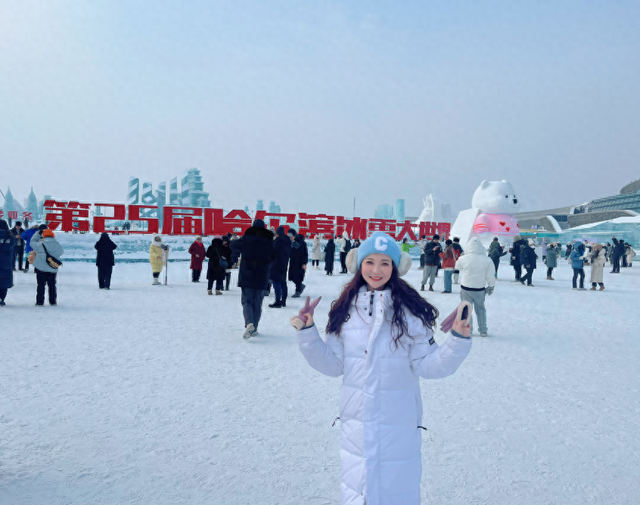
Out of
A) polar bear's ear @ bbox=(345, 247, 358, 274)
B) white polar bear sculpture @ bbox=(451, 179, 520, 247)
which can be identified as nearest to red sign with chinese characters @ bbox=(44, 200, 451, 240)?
white polar bear sculpture @ bbox=(451, 179, 520, 247)

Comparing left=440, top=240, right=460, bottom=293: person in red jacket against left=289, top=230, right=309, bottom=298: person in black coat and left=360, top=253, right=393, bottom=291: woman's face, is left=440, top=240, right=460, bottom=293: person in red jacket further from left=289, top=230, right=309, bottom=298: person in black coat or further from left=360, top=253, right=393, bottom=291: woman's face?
left=360, top=253, right=393, bottom=291: woman's face

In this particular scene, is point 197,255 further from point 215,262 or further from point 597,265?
point 597,265

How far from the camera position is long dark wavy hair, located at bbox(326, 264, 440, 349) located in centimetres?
187

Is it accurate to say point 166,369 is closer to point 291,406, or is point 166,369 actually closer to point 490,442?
point 291,406

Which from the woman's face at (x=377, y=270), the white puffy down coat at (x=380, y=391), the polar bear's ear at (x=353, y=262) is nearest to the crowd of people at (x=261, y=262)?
the polar bear's ear at (x=353, y=262)

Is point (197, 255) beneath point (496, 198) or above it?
beneath

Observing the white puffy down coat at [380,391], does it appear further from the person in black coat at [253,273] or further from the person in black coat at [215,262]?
the person in black coat at [215,262]

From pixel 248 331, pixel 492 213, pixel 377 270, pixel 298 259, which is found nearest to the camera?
pixel 377 270

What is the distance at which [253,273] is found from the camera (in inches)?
245

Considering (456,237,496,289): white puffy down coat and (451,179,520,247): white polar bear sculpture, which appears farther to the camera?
(451,179,520,247): white polar bear sculpture

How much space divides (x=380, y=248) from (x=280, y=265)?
6.86 meters

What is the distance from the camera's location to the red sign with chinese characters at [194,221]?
2361cm

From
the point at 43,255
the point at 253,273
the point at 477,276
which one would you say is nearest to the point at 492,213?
the point at 477,276

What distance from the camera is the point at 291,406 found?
12.1ft
